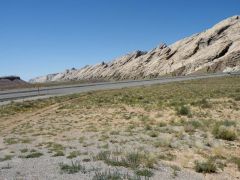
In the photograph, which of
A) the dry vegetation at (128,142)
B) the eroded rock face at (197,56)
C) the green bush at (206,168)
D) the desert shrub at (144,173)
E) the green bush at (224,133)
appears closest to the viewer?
the desert shrub at (144,173)

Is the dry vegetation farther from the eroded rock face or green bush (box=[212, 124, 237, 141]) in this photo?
the eroded rock face

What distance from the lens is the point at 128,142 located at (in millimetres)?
15703

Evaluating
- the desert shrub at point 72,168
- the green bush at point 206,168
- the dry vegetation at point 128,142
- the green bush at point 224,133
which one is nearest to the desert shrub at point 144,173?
the dry vegetation at point 128,142

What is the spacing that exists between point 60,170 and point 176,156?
13.4 feet

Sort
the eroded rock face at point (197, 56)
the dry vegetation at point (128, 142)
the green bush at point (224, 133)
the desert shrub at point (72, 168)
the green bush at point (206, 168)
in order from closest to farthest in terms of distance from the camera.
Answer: the desert shrub at point (72, 168) → the dry vegetation at point (128, 142) → the green bush at point (206, 168) → the green bush at point (224, 133) → the eroded rock face at point (197, 56)

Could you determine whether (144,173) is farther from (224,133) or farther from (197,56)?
(197,56)

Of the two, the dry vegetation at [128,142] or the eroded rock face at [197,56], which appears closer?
the dry vegetation at [128,142]

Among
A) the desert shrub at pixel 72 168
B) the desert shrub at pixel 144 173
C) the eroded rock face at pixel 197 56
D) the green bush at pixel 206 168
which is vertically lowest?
the green bush at pixel 206 168

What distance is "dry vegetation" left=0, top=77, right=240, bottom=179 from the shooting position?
1118 cm

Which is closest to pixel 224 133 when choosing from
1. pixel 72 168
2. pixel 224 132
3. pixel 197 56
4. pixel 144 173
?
pixel 224 132

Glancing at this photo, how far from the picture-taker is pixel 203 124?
19766mm

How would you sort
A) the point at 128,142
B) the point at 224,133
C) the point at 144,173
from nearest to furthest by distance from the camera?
the point at 144,173, the point at 128,142, the point at 224,133

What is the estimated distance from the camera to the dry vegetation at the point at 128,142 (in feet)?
36.7

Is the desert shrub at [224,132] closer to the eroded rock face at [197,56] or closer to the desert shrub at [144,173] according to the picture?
the desert shrub at [144,173]
